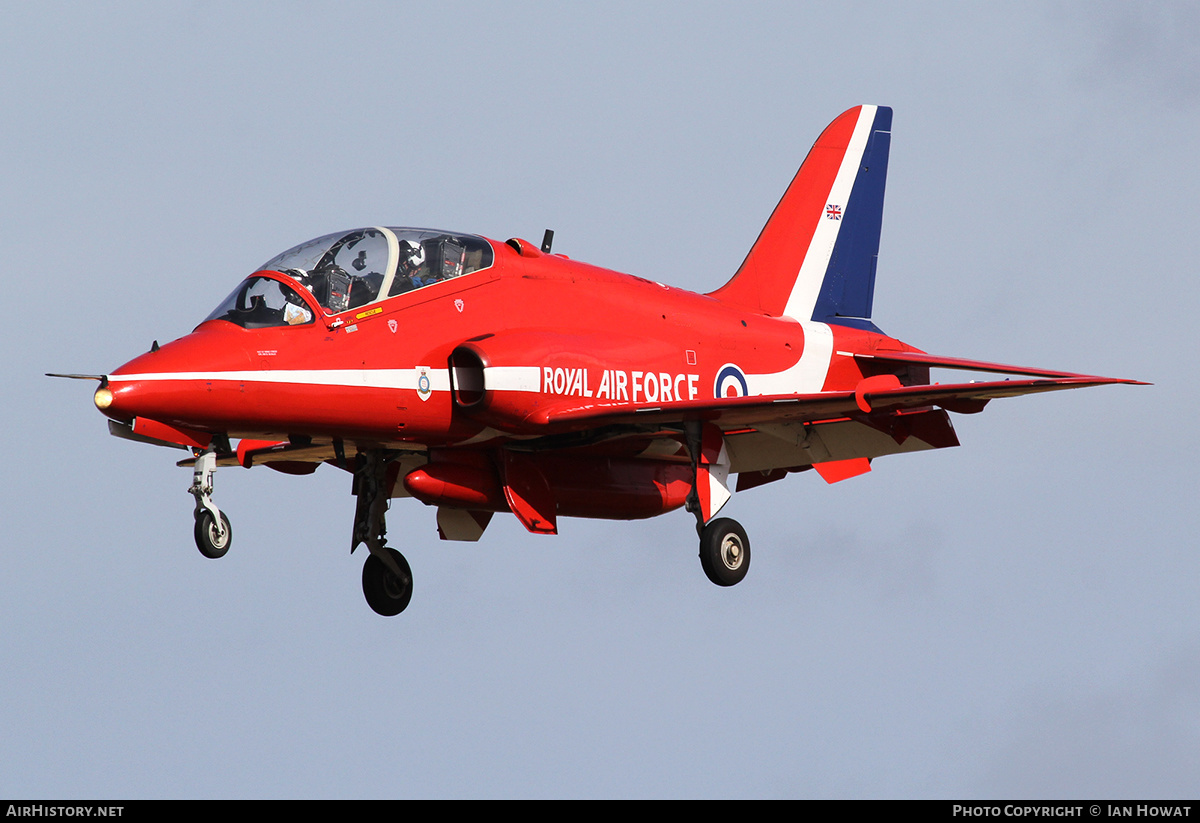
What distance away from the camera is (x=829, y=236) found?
27.8 meters

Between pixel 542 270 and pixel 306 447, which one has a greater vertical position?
pixel 542 270

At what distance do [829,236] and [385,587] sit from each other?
954 centimetres

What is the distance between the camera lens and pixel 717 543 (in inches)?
892

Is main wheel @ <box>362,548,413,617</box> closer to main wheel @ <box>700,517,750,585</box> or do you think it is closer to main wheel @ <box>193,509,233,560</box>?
main wheel @ <box>700,517,750,585</box>

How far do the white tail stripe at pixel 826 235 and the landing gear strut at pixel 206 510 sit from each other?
10.7m

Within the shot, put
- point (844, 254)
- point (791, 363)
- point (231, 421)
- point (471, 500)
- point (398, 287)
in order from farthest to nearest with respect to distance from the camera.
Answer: point (844, 254) < point (791, 363) < point (471, 500) < point (398, 287) < point (231, 421)

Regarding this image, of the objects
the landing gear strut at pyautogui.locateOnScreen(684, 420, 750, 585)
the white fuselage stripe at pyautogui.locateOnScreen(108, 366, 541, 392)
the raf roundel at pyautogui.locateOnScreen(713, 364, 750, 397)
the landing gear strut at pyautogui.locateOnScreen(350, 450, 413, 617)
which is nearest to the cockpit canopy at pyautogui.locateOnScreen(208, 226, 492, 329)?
the white fuselage stripe at pyautogui.locateOnScreen(108, 366, 541, 392)

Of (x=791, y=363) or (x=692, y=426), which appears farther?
(x=791, y=363)

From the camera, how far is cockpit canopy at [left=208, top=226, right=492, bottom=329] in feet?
65.1

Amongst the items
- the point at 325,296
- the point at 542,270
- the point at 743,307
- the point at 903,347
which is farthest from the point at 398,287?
the point at 903,347

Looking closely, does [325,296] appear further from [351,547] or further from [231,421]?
[351,547]

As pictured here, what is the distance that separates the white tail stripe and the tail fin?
16mm

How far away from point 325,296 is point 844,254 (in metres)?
10.6

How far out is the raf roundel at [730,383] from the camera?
2367cm
